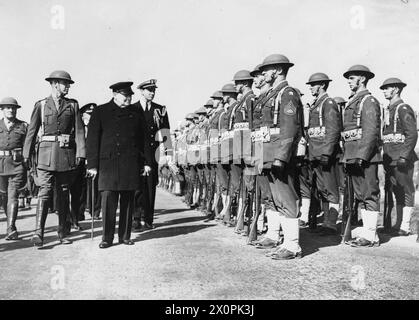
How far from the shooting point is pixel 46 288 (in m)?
4.39

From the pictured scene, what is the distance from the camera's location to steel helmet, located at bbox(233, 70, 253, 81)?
26.2ft

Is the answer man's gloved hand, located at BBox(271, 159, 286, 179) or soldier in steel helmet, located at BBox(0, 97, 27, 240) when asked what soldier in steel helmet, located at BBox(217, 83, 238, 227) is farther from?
soldier in steel helmet, located at BBox(0, 97, 27, 240)

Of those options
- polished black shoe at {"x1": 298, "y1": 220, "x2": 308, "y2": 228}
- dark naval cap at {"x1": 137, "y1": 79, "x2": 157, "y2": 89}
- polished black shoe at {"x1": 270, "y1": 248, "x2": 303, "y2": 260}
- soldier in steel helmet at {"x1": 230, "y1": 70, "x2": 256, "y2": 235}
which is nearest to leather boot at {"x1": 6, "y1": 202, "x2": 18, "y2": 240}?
dark naval cap at {"x1": 137, "y1": 79, "x2": 157, "y2": 89}

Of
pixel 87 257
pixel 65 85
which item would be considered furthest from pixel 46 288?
pixel 65 85

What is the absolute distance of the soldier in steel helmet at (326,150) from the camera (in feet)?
24.9

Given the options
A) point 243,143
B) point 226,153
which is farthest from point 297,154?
point 226,153

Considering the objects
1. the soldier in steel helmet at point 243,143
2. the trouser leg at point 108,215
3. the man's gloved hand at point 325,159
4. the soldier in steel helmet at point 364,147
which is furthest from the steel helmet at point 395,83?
the trouser leg at point 108,215

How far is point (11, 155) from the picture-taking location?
27.4 feet

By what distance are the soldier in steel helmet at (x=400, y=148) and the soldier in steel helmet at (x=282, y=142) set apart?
279 cm

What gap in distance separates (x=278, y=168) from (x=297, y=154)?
0.32 metres

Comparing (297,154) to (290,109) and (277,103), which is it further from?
(277,103)

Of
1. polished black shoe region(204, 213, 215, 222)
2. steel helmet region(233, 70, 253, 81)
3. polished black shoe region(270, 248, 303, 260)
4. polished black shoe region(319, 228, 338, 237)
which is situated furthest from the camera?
polished black shoe region(204, 213, 215, 222)

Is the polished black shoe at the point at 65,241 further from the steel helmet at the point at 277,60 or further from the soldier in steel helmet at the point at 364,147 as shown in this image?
the soldier in steel helmet at the point at 364,147
